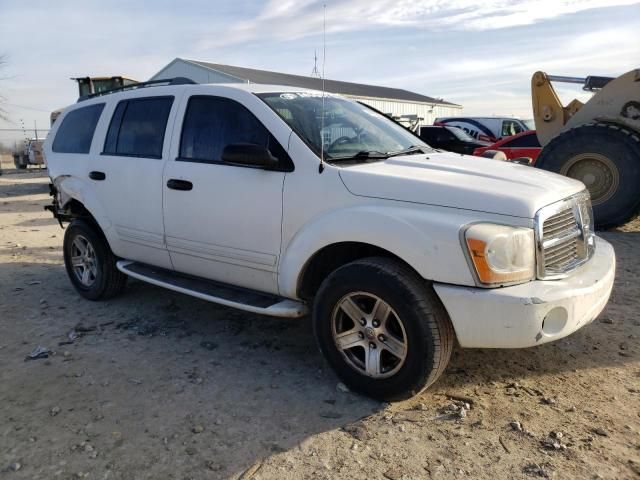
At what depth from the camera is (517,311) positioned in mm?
2600

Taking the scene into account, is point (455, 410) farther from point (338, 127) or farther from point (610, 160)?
point (610, 160)

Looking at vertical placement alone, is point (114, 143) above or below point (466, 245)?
above

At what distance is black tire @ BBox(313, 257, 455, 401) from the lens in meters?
2.79

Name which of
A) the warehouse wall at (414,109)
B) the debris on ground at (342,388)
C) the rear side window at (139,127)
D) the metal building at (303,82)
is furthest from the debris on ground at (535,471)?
the warehouse wall at (414,109)

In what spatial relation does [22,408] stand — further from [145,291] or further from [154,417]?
[145,291]

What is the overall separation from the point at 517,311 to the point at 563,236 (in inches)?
26.1

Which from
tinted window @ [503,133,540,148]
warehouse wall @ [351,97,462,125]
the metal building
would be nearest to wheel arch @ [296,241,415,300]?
tinted window @ [503,133,540,148]

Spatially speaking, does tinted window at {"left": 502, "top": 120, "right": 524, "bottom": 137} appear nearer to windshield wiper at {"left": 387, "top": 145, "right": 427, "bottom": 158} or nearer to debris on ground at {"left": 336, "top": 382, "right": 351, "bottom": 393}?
windshield wiper at {"left": 387, "top": 145, "right": 427, "bottom": 158}

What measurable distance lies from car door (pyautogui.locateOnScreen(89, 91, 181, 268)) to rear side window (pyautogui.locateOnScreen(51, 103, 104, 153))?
268 millimetres

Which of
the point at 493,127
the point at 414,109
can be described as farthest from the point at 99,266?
the point at 414,109

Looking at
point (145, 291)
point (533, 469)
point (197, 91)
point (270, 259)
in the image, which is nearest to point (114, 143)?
point (197, 91)

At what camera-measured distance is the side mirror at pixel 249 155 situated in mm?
3279

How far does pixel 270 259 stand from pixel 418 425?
1.39 meters

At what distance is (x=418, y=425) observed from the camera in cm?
284
